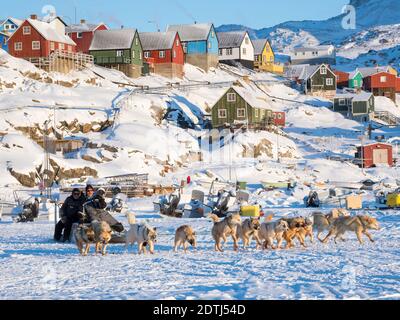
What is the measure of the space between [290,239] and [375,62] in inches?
4024

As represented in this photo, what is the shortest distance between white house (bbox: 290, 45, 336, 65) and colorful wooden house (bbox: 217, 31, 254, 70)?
79.1ft

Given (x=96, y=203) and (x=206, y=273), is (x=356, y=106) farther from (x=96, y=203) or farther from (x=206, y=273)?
(x=206, y=273)

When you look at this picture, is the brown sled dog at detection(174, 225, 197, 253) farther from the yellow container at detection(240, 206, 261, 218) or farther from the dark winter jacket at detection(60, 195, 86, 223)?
the yellow container at detection(240, 206, 261, 218)

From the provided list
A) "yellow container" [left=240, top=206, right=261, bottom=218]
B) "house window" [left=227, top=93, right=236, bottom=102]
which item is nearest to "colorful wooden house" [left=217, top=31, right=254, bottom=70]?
"house window" [left=227, top=93, right=236, bottom=102]

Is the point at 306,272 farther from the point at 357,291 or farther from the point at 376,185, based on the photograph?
the point at 376,185

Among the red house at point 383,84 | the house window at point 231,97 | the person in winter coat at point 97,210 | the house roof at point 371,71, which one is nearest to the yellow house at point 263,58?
the house roof at point 371,71

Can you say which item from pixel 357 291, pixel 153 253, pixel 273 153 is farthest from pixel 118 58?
pixel 357 291

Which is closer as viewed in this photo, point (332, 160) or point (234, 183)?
Result: point (234, 183)

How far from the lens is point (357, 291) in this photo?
9.30 metres

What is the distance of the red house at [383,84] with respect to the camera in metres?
83.1

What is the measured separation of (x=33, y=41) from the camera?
199ft

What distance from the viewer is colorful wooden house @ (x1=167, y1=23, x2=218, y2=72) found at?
255 ft

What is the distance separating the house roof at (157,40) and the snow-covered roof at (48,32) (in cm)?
1037

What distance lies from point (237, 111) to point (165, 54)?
12.8 metres
